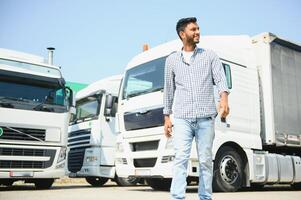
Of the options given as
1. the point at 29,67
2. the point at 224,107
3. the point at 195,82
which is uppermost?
the point at 29,67

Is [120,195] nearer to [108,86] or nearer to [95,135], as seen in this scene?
[95,135]

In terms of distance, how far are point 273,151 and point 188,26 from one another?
6256 millimetres

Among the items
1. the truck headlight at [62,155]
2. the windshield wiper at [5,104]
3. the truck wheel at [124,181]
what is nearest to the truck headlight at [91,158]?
the truck wheel at [124,181]

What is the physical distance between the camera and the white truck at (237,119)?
779 centimetres

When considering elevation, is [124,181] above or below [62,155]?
below

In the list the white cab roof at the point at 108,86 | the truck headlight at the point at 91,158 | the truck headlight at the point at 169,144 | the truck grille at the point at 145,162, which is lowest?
the truck grille at the point at 145,162

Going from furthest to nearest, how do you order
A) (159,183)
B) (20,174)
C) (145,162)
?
(159,183) < (20,174) < (145,162)

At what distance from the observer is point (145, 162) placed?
796cm

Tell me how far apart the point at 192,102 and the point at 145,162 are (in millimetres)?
4076

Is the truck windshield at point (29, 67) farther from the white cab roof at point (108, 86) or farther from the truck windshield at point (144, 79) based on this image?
the truck windshield at point (144, 79)

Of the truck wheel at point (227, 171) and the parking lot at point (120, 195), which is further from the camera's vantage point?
the truck wheel at point (227, 171)

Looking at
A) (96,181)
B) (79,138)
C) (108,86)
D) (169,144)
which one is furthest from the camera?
(96,181)

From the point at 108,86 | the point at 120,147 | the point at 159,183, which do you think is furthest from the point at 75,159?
the point at 120,147

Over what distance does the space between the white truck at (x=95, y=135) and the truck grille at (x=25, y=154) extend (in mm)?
1582
